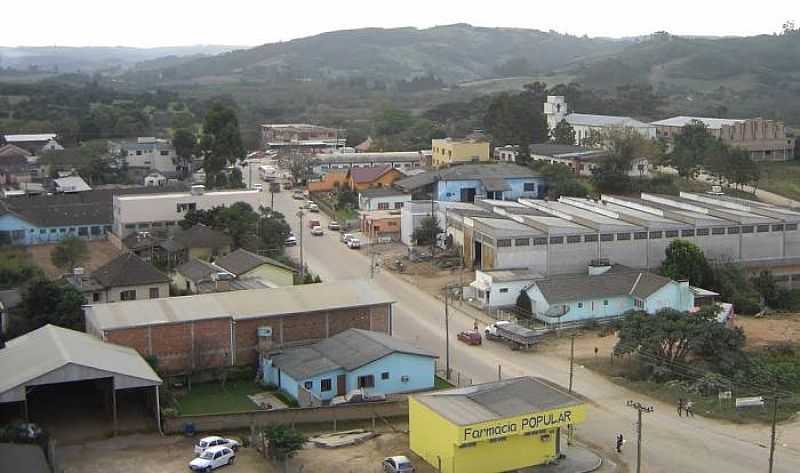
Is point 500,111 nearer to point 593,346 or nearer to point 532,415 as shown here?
point 593,346

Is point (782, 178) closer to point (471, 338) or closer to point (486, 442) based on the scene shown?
point (471, 338)

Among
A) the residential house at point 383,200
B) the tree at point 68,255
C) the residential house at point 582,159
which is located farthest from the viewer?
the residential house at point 582,159

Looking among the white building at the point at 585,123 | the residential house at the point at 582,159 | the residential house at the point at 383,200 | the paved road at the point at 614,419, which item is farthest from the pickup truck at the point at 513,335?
the white building at the point at 585,123

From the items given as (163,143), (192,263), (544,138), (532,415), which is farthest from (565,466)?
(163,143)

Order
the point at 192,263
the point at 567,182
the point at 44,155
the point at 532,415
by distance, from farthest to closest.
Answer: the point at 44,155 < the point at 567,182 < the point at 192,263 < the point at 532,415

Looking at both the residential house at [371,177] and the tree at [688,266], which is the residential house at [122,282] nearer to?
the tree at [688,266]

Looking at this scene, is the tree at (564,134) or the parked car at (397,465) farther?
the tree at (564,134)

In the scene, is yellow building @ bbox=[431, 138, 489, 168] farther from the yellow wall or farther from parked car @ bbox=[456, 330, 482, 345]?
the yellow wall

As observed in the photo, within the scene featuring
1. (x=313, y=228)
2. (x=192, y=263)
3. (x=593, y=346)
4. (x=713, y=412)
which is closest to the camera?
(x=713, y=412)
